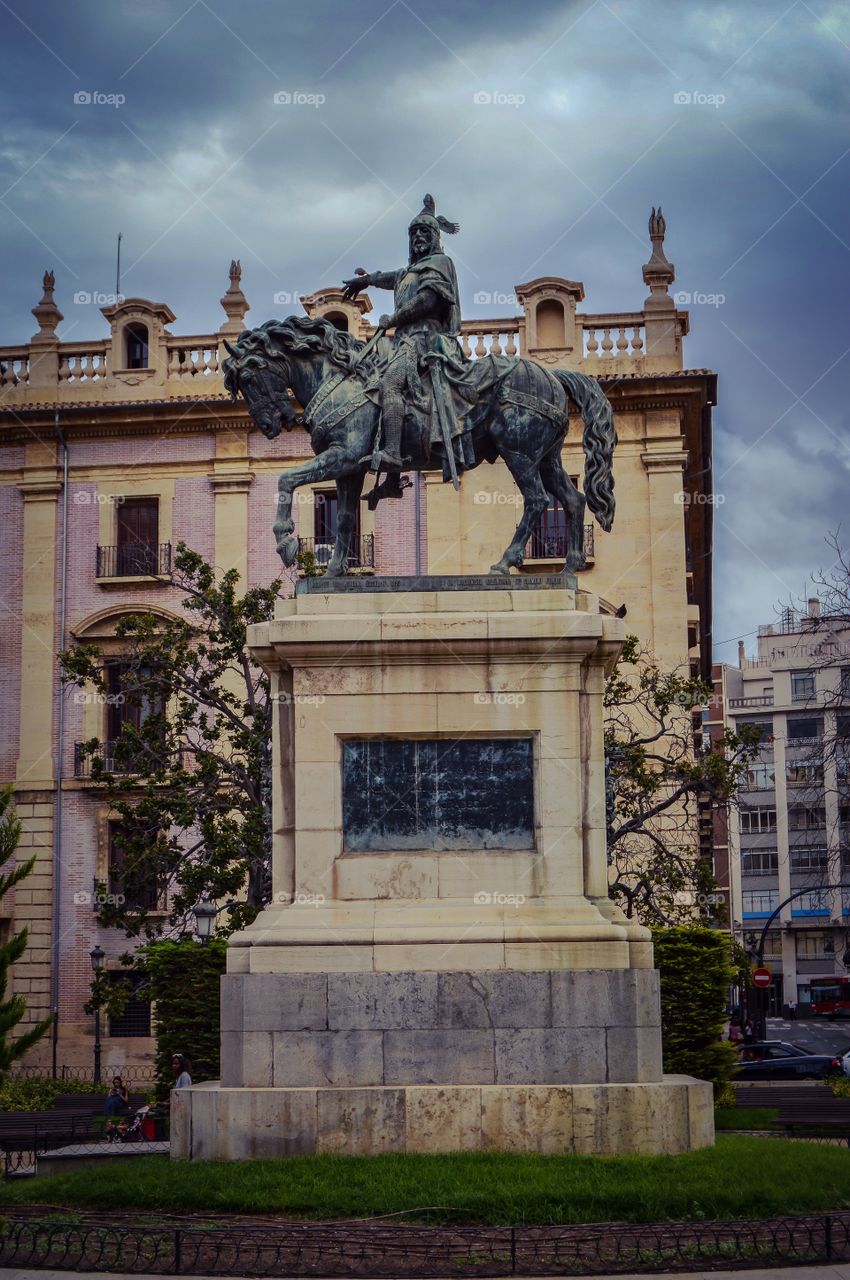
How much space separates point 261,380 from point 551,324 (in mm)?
27730

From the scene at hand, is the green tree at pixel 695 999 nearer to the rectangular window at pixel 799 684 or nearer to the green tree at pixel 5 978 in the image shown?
the green tree at pixel 5 978

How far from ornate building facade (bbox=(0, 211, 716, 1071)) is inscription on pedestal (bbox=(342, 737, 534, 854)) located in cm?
2593

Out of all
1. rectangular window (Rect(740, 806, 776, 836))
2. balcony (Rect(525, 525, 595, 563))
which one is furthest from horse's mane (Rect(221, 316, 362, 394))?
rectangular window (Rect(740, 806, 776, 836))

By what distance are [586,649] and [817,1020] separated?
269 ft

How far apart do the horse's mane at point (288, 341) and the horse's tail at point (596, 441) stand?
7.15 feet

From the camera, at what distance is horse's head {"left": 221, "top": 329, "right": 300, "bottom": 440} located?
57.1 ft

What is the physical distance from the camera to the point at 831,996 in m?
97.6

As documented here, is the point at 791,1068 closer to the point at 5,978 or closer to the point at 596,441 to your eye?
the point at 596,441

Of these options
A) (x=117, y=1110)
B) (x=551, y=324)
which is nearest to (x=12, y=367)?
(x=551, y=324)

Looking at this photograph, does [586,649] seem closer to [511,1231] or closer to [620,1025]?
[620,1025]

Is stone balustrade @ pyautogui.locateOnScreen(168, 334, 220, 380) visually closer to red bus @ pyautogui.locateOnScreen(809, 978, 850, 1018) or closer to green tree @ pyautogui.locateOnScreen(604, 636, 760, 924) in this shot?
green tree @ pyautogui.locateOnScreen(604, 636, 760, 924)

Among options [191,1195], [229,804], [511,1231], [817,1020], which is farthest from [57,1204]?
[817,1020]

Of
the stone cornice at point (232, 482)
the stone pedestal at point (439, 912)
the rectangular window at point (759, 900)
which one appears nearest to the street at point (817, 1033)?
the rectangular window at point (759, 900)

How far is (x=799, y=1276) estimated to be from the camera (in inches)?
438
